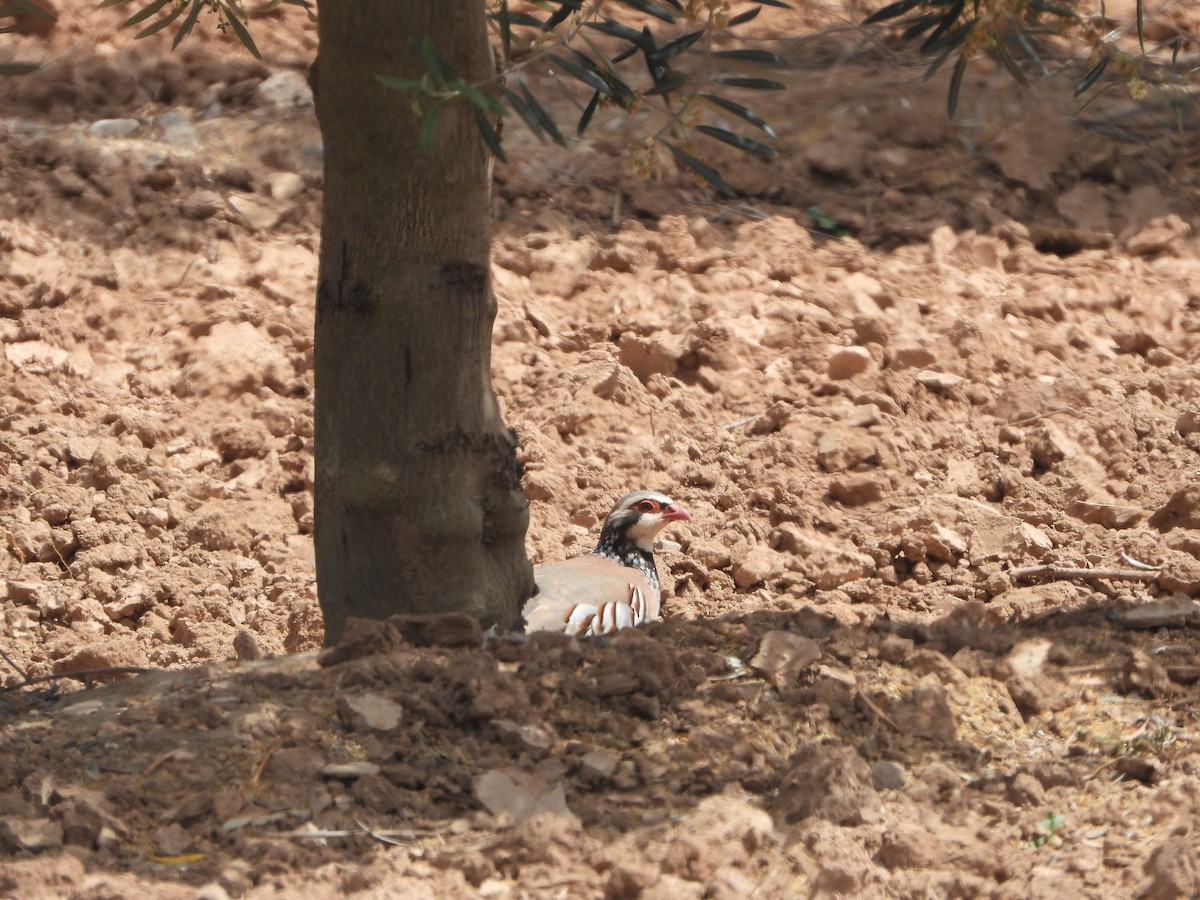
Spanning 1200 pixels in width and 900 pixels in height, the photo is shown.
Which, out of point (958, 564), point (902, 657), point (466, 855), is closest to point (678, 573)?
point (958, 564)

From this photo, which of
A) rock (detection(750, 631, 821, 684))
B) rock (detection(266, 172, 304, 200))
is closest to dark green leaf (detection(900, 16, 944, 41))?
rock (detection(750, 631, 821, 684))

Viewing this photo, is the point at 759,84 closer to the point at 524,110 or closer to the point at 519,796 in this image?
the point at 524,110

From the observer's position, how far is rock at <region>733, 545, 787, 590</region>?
5570 mm

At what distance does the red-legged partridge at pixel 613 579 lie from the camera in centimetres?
492

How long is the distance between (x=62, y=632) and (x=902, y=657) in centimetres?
326

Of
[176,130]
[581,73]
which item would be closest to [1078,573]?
[581,73]

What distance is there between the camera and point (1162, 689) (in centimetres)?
309

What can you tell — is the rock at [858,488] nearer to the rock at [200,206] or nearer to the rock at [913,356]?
the rock at [913,356]

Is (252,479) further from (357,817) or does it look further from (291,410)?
(357,817)

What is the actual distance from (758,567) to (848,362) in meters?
1.27

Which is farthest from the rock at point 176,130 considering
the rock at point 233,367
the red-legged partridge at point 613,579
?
the red-legged partridge at point 613,579

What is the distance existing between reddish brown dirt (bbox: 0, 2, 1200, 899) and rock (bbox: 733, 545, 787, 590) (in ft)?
0.06

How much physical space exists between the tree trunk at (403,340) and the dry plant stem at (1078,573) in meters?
2.33

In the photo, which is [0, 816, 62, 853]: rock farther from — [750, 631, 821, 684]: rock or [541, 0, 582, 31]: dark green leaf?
[541, 0, 582, 31]: dark green leaf
